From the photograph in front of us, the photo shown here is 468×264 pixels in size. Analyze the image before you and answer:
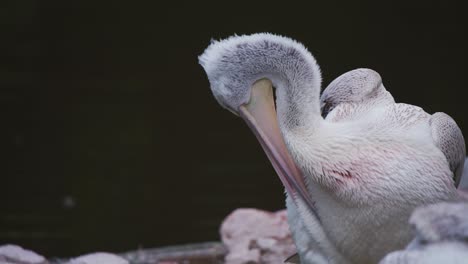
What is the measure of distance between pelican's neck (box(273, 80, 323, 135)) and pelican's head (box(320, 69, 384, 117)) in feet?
1.59

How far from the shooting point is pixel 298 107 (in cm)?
416

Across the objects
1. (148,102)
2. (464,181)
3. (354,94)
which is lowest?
(464,181)

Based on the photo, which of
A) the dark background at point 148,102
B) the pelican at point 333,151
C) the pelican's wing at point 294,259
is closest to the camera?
the pelican at point 333,151

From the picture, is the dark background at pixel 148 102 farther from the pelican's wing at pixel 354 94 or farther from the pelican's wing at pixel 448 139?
the pelican's wing at pixel 448 139

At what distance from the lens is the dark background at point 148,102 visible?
23.4 feet

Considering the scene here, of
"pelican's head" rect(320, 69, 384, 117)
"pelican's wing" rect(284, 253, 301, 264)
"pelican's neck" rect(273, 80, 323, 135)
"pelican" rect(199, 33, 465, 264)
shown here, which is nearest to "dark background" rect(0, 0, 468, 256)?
"pelican's wing" rect(284, 253, 301, 264)

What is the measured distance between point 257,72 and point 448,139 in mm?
802

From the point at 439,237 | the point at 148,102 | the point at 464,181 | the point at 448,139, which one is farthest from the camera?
the point at 148,102

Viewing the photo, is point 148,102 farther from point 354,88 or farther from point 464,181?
point 354,88

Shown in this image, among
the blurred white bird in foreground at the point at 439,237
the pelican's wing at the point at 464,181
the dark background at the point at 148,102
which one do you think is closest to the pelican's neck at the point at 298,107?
the blurred white bird in foreground at the point at 439,237

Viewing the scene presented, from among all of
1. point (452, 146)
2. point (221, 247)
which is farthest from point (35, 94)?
point (452, 146)

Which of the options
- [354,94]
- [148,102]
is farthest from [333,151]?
[148,102]

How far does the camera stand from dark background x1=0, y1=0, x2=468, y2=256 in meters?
7.14

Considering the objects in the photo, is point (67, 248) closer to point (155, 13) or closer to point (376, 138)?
point (376, 138)
